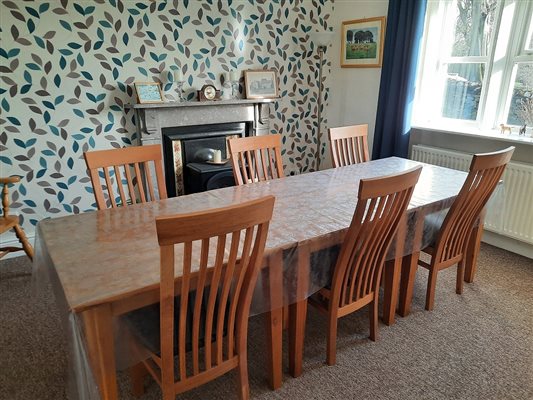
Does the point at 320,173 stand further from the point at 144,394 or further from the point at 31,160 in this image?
the point at 31,160

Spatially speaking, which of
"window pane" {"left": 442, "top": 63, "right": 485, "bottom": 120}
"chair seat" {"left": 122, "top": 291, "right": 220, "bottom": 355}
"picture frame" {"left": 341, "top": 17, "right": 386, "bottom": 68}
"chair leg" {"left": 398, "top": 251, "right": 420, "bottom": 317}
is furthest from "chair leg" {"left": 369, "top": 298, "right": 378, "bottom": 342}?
"picture frame" {"left": 341, "top": 17, "right": 386, "bottom": 68}

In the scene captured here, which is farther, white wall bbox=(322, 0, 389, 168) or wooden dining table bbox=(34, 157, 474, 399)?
white wall bbox=(322, 0, 389, 168)

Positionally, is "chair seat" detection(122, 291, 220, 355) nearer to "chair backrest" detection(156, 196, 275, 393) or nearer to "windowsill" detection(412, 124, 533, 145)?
"chair backrest" detection(156, 196, 275, 393)

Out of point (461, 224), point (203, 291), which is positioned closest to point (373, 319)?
point (461, 224)

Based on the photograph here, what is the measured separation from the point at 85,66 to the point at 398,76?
8.62ft

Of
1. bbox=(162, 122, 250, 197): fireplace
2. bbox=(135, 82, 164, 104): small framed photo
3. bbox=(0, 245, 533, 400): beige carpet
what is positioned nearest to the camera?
bbox=(0, 245, 533, 400): beige carpet

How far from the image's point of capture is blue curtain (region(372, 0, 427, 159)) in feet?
10.4

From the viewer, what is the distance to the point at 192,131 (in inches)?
136

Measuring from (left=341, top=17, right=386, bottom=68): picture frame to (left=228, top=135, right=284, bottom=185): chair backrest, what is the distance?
1.93 meters

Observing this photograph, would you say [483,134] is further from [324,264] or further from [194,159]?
[194,159]

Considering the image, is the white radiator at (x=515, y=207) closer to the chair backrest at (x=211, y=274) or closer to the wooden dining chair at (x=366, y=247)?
the wooden dining chair at (x=366, y=247)

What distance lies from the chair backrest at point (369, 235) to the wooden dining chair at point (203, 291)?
0.46 metres

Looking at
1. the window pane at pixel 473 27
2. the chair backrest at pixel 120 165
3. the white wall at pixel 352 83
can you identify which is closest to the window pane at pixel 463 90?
the window pane at pixel 473 27

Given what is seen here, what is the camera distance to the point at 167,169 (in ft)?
11.2
